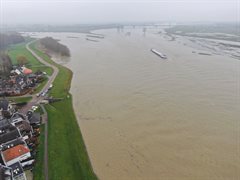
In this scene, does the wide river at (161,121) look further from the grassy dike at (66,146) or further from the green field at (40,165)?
the green field at (40,165)

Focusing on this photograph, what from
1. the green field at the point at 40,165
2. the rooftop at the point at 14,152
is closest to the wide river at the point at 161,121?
the green field at the point at 40,165

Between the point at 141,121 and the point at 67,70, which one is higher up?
the point at 67,70

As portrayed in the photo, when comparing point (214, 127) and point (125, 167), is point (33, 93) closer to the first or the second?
point (125, 167)

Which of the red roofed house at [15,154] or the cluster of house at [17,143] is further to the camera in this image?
the red roofed house at [15,154]

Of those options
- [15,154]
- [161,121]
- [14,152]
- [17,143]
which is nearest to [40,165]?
[15,154]

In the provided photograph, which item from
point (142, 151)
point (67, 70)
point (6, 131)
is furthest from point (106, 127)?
point (67, 70)

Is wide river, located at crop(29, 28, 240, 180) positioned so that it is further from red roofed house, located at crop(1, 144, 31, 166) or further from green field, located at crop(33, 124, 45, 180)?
red roofed house, located at crop(1, 144, 31, 166)
